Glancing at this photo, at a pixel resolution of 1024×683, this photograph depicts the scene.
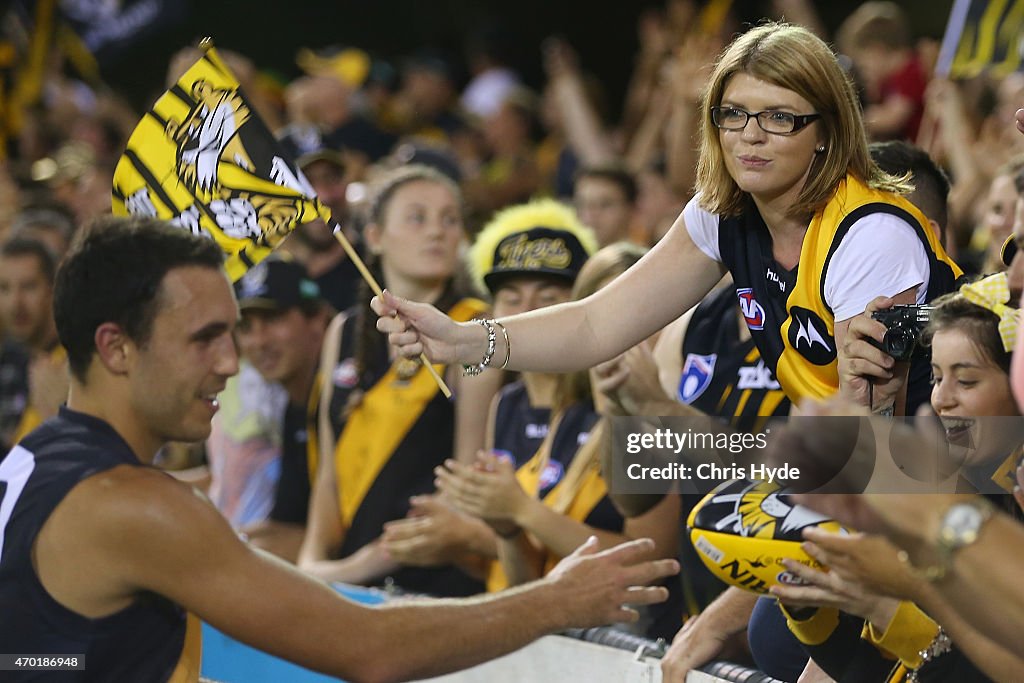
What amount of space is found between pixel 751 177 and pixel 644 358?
3.23 feet

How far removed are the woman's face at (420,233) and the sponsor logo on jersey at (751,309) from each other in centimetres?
239

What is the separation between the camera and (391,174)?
606 centimetres

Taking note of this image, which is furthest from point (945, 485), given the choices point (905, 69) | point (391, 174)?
point (905, 69)

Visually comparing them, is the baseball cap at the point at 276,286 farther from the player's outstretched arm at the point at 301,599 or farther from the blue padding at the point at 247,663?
the player's outstretched arm at the point at 301,599

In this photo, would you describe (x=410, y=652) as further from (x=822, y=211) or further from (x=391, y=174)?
(x=391, y=174)

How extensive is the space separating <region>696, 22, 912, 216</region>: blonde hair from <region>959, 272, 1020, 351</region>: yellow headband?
0.29 meters

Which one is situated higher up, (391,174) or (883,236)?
(391,174)

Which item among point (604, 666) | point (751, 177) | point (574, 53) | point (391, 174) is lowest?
point (604, 666)

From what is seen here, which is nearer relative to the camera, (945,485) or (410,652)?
(945,485)

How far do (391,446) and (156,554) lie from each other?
2.63 meters

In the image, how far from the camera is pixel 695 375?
14.8 ft

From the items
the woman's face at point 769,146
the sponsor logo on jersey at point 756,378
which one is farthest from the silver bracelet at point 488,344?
the sponsor logo on jersey at point 756,378

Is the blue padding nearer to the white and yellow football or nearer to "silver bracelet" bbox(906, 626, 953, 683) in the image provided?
the white and yellow football

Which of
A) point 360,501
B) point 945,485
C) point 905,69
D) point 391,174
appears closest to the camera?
point 945,485
